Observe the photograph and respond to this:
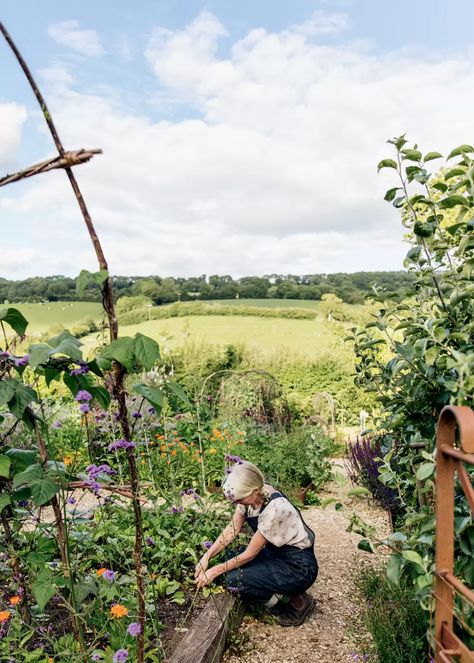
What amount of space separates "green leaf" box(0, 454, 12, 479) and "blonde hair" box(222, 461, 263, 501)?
1318mm

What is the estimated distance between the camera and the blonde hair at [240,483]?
3014 millimetres

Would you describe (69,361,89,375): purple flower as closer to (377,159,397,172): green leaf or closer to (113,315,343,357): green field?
(377,159,397,172): green leaf

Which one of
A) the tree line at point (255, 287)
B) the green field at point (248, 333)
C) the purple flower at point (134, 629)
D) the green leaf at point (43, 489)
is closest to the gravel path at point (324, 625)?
the purple flower at point (134, 629)

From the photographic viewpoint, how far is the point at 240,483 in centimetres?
302

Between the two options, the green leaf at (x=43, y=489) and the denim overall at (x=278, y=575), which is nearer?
the green leaf at (x=43, y=489)

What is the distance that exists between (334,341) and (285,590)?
7.38 meters

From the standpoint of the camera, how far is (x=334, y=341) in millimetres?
10219

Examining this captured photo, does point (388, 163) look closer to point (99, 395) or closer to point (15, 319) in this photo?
point (99, 395)

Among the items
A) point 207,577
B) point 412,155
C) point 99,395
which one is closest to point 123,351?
point 99,395

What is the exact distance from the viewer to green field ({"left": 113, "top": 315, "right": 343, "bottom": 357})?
10.2 m

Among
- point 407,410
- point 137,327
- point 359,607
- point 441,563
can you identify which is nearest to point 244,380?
point 137,327

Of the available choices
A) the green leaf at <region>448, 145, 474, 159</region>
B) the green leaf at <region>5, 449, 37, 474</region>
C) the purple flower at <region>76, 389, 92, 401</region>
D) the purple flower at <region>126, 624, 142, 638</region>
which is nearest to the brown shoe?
the purple flower at <region>126, 624, 142, 638</region>

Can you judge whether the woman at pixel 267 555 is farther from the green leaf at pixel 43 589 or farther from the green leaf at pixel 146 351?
the green leaf at pixel 146 351

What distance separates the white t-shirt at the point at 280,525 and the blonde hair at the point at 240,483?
0.49 ft
